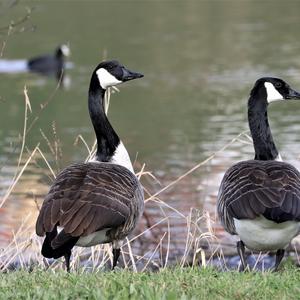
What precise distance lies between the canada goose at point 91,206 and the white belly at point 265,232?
94cm

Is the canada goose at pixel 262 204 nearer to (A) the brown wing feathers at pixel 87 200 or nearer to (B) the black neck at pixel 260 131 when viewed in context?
(B) the black neck at pixel 260 131

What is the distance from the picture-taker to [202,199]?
12.2 m

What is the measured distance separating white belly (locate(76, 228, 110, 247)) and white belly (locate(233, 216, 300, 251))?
43.1 inches

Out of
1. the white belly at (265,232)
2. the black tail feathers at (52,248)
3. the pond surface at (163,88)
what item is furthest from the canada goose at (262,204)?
the pond surface at (163,88)

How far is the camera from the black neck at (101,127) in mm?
8455

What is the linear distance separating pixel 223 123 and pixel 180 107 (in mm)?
2286

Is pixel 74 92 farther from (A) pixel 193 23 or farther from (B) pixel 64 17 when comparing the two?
(B) pixel 64 17

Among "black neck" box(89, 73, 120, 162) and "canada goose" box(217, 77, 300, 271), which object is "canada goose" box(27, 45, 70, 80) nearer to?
"black neck" box(89, 73, 120, 162)

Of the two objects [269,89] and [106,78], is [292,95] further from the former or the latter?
[106,78]

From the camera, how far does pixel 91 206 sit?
7.04m

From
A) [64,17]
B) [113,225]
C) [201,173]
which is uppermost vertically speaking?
[113,225]

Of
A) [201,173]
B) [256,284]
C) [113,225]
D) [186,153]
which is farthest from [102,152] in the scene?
[186,153]

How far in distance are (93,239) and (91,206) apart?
1.52 feet

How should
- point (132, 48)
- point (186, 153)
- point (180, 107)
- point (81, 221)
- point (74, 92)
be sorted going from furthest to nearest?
point (132, 48) < point (74, 92) < point (180, 107) < point (186, 153) < point (81, 221)
